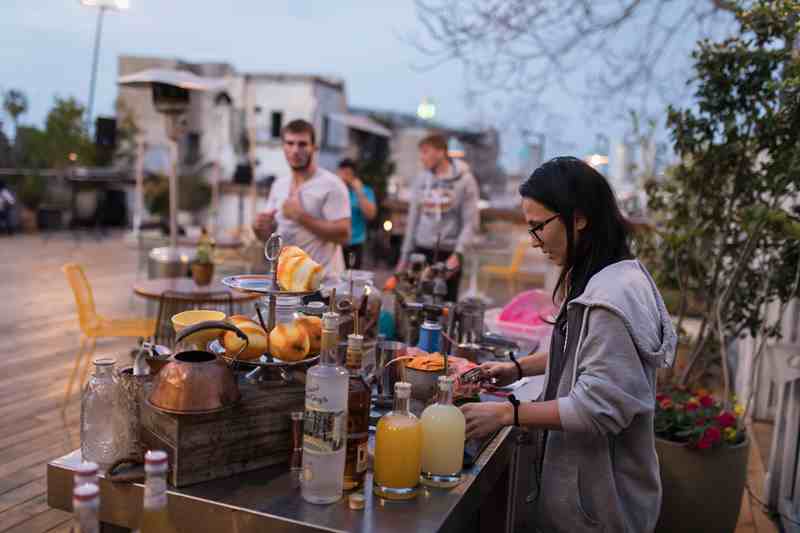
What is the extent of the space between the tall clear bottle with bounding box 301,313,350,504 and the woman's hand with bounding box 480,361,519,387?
77 cm

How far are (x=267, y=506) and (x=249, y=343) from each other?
1.17ft

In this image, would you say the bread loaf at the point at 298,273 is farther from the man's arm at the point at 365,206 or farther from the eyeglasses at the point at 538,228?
the man's arm at the point at 365,206

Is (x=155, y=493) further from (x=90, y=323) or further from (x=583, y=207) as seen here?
(x=90, y=323)

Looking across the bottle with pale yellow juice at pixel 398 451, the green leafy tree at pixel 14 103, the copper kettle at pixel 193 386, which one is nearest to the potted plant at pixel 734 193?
the bottle with pale yellow juice at pixel 398 451

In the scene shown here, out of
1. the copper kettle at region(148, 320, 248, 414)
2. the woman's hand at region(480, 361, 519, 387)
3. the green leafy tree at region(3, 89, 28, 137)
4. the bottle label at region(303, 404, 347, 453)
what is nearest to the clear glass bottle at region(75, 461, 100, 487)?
the copper kettle at region(148, 320, 248, 414)

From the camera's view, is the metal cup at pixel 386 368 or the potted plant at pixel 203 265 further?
the potted plant at pixel 203 265

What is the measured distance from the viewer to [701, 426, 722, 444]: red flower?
114 inches

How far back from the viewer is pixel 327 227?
366 cm

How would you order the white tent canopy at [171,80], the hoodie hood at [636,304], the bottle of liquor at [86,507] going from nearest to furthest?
the bottle of liquor at [86,507], the hoodie hood at [636,304], the white tent canopy at [171,80]

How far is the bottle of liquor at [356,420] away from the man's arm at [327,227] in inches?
86.5

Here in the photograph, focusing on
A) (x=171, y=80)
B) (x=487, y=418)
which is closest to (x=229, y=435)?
(x=487, y=418)

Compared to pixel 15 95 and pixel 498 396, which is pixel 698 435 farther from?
pixel 15 95

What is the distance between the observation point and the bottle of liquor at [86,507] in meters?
0.99

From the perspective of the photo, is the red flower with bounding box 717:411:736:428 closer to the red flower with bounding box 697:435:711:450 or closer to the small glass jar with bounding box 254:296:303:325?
the red flower with bounding box 697:435:711:450
